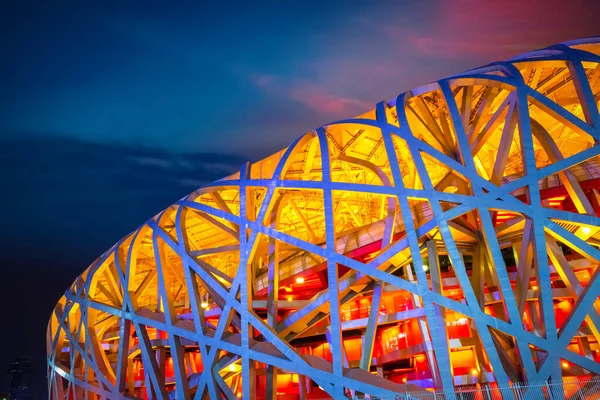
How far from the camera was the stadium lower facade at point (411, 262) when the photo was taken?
1394cm

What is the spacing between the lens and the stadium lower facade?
45.7ft

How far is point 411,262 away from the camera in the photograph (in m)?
22.9

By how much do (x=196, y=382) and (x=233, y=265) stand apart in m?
19.8

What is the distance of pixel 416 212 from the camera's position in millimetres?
23422

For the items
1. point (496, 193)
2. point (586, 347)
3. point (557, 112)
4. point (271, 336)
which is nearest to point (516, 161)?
point (586, 347)

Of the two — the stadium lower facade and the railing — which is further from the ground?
the stadium lower facade

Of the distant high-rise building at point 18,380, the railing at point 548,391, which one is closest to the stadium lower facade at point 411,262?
the railing at point 548,391

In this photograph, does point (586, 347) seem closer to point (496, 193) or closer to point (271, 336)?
point (496, 193)

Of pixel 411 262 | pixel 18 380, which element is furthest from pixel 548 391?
pixel 18 380

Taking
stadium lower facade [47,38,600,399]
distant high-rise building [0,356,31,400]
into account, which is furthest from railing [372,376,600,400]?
distant high-rise building [0,356,31,400]

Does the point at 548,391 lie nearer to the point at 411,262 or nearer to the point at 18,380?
the point at 411,262

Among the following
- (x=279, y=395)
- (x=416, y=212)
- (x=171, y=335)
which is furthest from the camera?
(x=279, y=395)

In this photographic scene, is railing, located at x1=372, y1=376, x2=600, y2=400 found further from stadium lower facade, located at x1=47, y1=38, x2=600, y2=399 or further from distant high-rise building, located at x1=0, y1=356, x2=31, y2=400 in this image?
distant high-rise building, located at x1=0, y1=356, x2=31, y2=400

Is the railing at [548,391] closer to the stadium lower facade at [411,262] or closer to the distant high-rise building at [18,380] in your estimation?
the stadium lower facade at [411,262]
